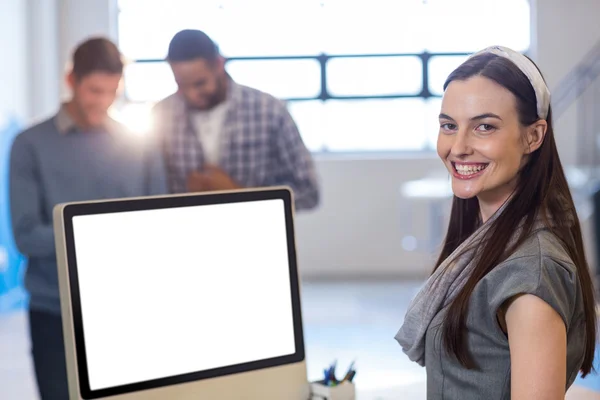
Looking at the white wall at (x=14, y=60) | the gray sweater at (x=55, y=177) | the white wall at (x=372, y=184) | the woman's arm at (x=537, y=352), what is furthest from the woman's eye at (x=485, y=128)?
the white wall at (x=372, y=184)

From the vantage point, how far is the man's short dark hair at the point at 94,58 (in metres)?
2.59

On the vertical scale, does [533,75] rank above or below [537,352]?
above

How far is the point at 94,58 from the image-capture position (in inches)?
102

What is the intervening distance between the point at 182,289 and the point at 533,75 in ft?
2.36

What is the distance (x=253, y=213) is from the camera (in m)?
1.60

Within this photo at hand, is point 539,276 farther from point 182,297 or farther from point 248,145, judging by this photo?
point 248,145

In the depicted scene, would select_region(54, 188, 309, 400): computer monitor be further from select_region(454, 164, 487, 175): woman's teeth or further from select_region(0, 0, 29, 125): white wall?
select_region(0, 0, 29, 125): white wall

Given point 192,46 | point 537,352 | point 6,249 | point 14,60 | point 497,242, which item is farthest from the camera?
point 14,60

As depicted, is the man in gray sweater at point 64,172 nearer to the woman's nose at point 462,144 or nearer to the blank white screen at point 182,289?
the blank white screen at point 182,289

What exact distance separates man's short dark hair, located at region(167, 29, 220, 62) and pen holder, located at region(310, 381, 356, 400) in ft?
4.88

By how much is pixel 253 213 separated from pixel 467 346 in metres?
0.46

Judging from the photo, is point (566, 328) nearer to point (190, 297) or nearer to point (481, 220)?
point (481, 220)

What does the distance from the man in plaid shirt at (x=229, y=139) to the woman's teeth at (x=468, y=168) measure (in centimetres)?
147

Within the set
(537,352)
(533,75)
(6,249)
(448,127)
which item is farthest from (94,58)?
(6,249)
